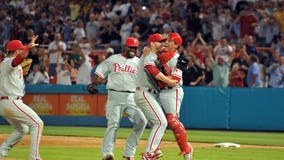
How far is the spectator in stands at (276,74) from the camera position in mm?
23562

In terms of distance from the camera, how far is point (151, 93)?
13.6 metres

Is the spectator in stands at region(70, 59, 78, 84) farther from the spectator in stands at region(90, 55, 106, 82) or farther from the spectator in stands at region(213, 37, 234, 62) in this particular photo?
the spectator in stands at region(213, 37, 234, 62)

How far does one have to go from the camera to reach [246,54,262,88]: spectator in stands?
23.8 metres

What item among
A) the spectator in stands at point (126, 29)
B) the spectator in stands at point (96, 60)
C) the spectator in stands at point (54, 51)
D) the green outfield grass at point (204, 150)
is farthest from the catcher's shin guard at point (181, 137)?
the spectator in stands at point (126, 29)

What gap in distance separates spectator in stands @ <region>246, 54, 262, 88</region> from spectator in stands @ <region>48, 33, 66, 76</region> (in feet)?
22.9

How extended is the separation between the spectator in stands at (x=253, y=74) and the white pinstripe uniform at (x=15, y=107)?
37.1 ft

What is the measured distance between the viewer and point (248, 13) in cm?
2594

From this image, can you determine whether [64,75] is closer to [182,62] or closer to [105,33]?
[105,33]

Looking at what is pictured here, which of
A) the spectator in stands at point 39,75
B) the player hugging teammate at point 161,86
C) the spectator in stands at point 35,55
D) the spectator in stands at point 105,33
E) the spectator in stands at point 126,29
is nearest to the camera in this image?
the player hugging teammate at point 161,86

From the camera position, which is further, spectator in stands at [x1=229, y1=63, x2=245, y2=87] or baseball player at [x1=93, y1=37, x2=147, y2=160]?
spectator in stands at [x1=229, y1=63, x2=245, y2=87]

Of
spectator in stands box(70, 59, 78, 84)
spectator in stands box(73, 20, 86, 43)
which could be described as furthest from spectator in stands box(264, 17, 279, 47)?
spectator in stands box(73, 20, 86, 43)

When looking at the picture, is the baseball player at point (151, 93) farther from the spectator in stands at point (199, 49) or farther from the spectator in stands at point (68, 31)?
the spectator in stands at point (68, 31)

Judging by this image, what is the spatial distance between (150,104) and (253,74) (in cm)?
Answer: 1131

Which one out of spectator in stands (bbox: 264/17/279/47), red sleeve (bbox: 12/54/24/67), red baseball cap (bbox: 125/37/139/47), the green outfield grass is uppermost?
red baseball cap (bbox: 125/37/139/47)
